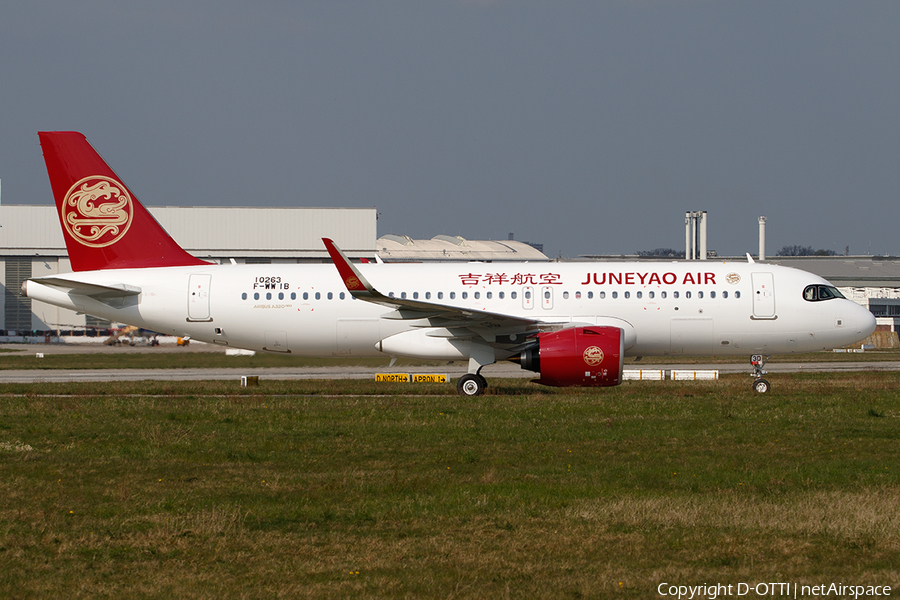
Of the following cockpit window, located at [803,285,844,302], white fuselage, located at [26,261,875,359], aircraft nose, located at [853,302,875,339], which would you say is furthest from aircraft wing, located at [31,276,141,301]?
aircraft nose, located at [853,302,875,339]

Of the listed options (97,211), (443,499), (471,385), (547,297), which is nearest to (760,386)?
(547,297)

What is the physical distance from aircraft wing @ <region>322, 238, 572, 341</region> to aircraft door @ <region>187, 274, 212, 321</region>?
4.78 metres

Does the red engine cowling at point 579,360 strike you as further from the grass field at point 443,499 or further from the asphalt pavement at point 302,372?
the asphalt pavement at point 302,372

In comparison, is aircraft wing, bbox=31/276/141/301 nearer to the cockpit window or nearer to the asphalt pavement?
the asphalt pavement

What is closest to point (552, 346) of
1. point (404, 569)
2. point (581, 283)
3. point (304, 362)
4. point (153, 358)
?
point (581, 283)

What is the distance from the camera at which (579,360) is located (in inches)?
888

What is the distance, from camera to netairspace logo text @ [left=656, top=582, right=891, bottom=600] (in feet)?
24.0

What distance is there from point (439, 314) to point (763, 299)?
950 cm

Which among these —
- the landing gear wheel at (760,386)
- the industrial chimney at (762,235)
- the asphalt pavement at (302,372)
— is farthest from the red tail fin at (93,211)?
the industrial chimney at (762,235)

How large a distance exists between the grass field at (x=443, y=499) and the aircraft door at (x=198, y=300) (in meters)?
6.00

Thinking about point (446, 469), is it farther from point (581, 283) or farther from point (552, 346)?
point (581, 283)

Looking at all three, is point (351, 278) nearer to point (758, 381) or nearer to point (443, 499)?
point (758, 381)

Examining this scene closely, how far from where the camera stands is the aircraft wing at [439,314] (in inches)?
902

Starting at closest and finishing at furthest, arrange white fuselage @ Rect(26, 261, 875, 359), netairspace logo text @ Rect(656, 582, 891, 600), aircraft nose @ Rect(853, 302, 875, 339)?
netairspace logo text @ Rect(656, 582, 891, 600)
white fuselage @ Rect(26, 261, 875, 359)
aircraft nose @ Rect(853, 302, 875, 339)
